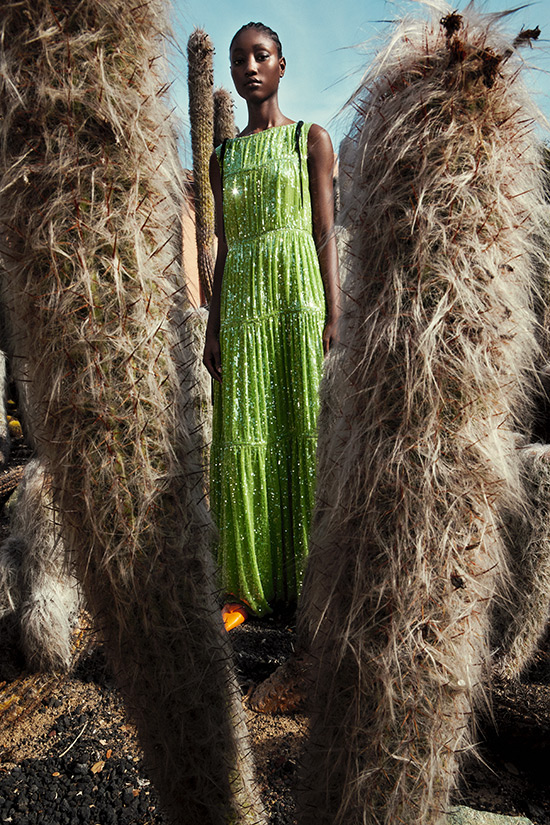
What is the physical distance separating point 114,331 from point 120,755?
1.34m

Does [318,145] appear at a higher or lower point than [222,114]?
lower

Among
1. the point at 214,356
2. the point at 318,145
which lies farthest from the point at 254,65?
the point at 214,356

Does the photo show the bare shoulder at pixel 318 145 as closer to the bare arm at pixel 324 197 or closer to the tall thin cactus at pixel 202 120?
the bare arm at pixel 324 197

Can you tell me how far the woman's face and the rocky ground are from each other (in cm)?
167

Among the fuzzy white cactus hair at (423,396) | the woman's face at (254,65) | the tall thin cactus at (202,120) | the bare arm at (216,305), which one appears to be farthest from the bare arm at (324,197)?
the tall thin cactus at (202,120)

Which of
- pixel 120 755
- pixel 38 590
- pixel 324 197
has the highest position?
pixel 324 197

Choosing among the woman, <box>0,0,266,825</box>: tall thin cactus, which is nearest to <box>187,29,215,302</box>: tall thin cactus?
the woman

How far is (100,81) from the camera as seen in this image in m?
0.75

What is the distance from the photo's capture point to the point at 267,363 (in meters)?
1.84

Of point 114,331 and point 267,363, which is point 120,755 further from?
point 114,331

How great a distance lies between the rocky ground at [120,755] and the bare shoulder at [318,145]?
1531 mm

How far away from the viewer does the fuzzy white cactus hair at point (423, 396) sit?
77 cm

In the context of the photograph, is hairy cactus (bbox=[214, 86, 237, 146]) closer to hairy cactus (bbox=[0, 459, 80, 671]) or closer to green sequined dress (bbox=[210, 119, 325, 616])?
green sequined dress (bbox=[210, 119, 325, 616])

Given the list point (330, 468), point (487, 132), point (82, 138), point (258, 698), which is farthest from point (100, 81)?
point (258, 698)
